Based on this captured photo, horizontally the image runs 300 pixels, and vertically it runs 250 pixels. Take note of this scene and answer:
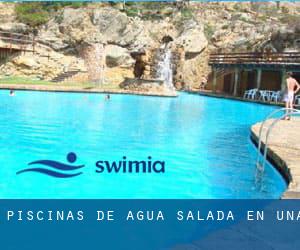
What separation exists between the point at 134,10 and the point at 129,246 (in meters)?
31.1

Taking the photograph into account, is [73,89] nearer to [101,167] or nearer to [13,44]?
[13,44]

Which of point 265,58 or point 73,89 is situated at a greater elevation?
point 265,58

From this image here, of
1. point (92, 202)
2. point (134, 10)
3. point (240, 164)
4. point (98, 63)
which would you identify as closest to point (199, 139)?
point (240, 164)

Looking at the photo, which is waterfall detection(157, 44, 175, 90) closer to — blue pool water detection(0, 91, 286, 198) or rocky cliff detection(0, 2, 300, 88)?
rocky cliff detection(0, 2, 300, 88)

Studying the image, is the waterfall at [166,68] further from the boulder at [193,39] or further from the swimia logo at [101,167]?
the swimia logo at [101,167]

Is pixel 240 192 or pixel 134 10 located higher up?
pixel 134 10

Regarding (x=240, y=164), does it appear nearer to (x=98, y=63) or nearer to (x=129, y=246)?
(x=129, y=246)

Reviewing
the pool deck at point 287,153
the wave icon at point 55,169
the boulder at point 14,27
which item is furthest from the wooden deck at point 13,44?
the wave icon at point 55,169

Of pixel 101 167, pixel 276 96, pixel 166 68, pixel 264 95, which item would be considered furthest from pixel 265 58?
pixel 101 167

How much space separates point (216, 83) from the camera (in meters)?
29.3

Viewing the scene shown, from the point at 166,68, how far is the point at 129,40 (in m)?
4.64

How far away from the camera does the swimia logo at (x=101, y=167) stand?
7328 mm

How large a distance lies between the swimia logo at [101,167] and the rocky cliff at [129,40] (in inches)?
672

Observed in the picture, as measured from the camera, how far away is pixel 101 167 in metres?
7.80
